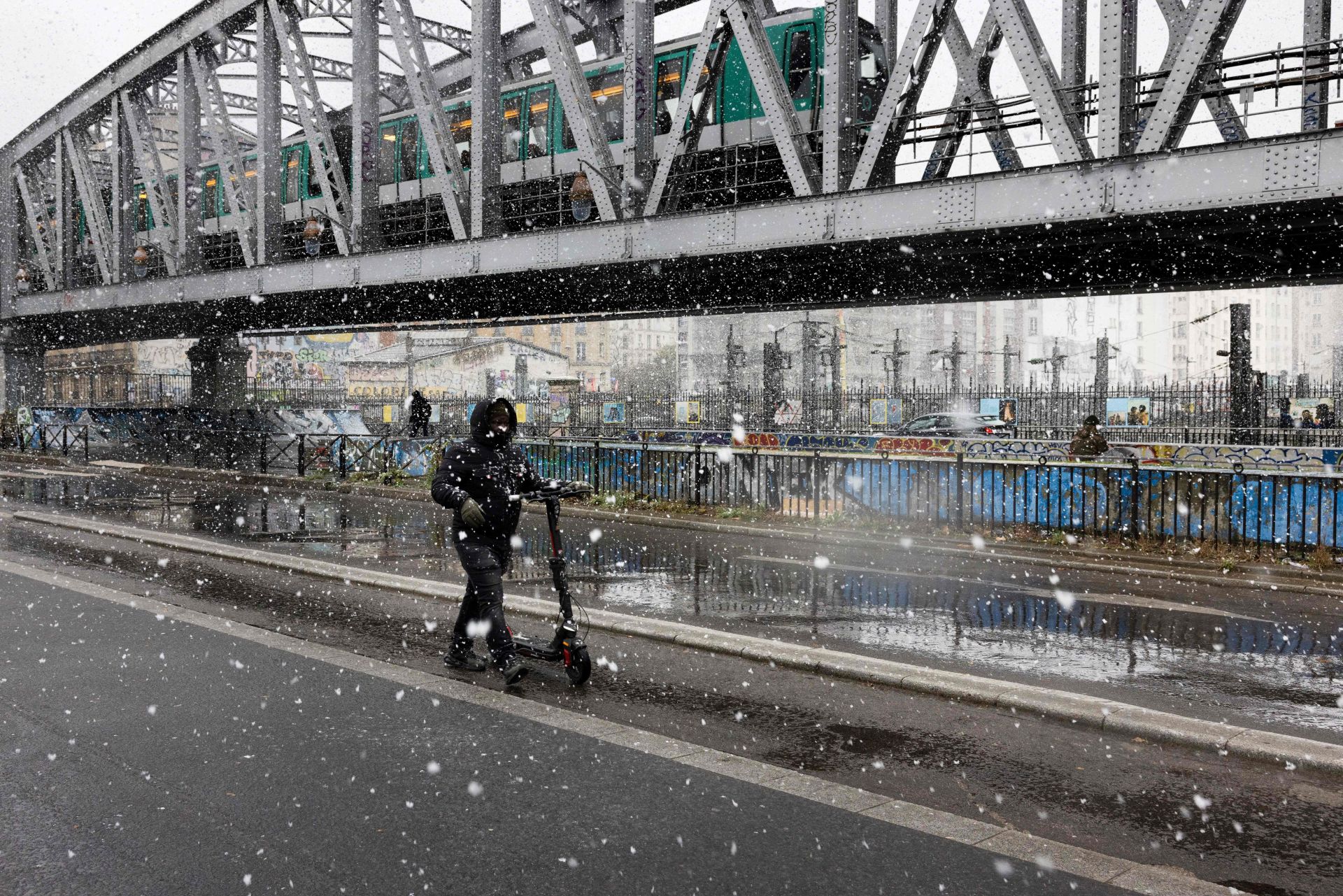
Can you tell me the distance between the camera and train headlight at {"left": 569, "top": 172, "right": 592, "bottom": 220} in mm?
19141

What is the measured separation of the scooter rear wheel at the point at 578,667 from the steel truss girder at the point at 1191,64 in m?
10.6

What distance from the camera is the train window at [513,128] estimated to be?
2405cm

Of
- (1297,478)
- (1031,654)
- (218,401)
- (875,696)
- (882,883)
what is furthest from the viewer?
(218,401)

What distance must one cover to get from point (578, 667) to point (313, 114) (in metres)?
21.0

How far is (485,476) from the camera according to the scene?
6.82 metres

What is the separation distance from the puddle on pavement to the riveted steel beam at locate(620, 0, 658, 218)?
6.03 meters

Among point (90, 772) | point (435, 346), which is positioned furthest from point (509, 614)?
point (435, 346)

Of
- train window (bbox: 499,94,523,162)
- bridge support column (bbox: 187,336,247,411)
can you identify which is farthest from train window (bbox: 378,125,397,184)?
bridge support column (bbox: 187,336,247,411)

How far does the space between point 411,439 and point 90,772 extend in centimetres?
2030

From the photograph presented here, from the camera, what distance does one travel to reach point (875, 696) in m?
6.73

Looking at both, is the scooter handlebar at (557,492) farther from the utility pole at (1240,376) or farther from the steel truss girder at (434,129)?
the utility pole at (1240,376)

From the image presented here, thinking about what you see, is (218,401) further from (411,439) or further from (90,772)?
(90,772)

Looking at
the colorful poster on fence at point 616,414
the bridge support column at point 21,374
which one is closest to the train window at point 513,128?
the colorful poster on fence at point 616,414

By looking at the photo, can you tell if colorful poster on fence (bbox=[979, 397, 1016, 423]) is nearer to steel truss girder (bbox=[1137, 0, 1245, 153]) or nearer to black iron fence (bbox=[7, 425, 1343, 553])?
black iron fence (bbox=[7, 425, 1343, 553])
